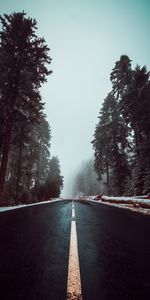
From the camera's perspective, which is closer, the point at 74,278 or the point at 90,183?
the point at 74,278

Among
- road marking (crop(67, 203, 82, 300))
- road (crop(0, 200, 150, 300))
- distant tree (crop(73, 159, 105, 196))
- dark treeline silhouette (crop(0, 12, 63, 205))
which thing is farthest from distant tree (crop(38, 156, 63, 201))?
distant tree (crop(73, 159, 105, 196))

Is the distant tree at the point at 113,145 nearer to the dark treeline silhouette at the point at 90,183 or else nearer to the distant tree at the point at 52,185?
the distant tree at the point at 52,185

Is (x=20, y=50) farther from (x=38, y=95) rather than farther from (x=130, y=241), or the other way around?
(x=130, y=241)

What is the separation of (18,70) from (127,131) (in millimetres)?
18822

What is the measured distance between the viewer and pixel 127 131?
27516 millimetres

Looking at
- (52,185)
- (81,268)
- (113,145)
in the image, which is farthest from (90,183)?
(81,268)

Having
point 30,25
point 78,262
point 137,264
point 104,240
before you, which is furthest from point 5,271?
point 30,25

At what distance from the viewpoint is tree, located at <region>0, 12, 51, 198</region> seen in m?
13.1

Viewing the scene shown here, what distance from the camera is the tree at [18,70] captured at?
13.1m

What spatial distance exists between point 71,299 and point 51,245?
172cm

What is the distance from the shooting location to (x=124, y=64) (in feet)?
93.0

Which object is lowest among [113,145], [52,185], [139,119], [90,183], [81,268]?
[81,268]

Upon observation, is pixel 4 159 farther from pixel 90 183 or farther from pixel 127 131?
pixel 90 183

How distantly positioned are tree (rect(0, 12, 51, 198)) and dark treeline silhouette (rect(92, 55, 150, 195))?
11.6m
